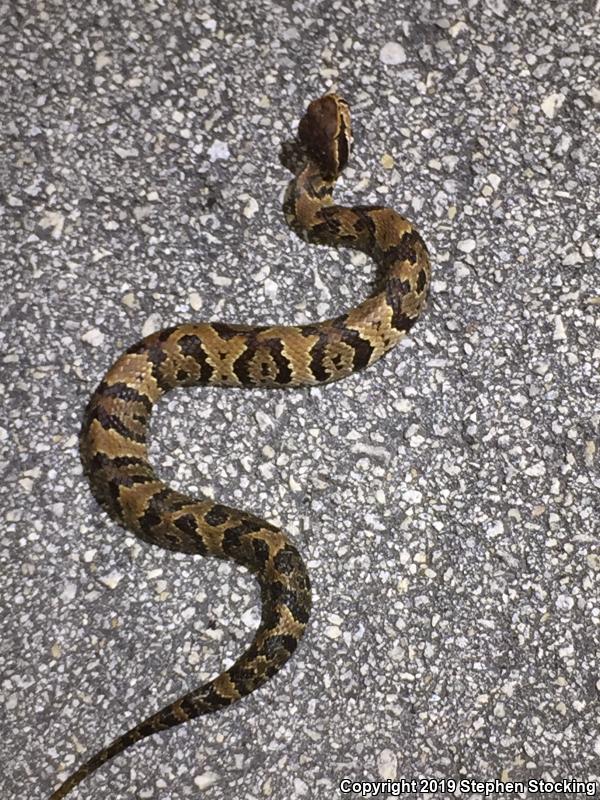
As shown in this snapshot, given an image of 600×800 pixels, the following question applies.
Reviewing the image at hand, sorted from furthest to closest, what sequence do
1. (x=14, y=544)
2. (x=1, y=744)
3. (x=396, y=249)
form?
1. (x=396, y=249)
2. (x=14, y=544)
3. (x=1, y=744)

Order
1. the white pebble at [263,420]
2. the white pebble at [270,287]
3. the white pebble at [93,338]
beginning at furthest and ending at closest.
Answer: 1. the white pebble at [270,287]
2. the white pebble at [93,338]
3. the white pebble at [263,420]

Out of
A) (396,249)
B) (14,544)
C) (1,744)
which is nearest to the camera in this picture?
(1,744)

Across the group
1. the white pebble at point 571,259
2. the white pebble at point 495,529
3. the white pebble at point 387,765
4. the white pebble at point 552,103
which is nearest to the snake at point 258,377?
the white pebble at point 387,765

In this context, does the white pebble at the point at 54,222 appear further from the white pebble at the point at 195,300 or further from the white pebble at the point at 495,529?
the white pebble at the point at 495,529

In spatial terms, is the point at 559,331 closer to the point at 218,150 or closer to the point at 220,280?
the point at 220,280

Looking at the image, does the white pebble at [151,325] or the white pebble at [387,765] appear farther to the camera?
the white pebble at [151,325]

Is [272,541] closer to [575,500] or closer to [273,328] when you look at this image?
[273,328]

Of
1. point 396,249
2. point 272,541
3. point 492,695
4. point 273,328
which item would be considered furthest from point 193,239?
point 492,695
